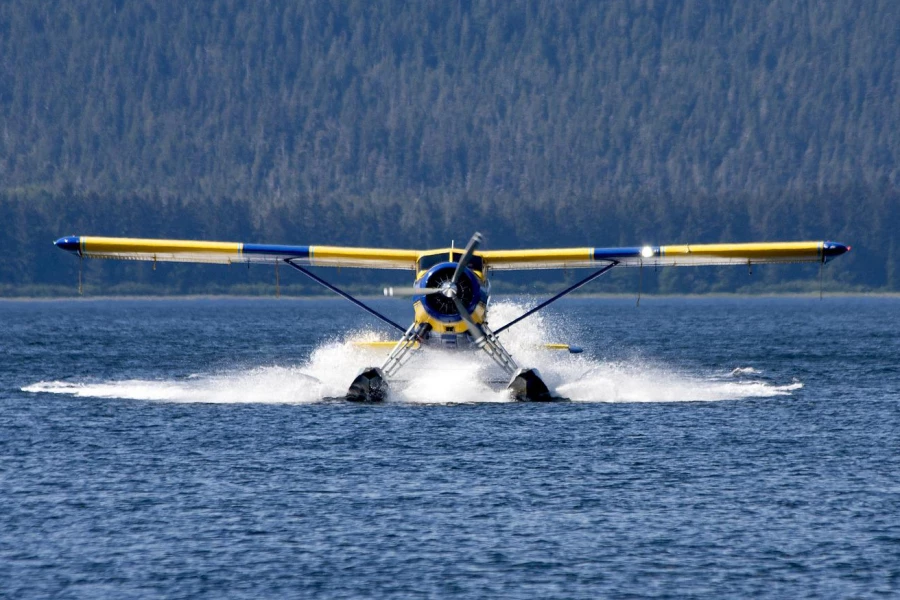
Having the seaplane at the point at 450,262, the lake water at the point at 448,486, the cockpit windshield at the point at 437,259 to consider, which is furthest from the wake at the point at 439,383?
the cockpit windshield at the point at 437,259

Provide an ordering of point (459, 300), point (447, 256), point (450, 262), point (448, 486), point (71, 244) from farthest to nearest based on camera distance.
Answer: point (71, 244) → point (447, 256) → point (450, 262) → point (459, 300) → point (448, 486)

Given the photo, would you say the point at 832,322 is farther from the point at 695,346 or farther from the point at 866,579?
the point at 866,579

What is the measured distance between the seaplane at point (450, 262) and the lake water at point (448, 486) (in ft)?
2.96

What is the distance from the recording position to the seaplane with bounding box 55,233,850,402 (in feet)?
104

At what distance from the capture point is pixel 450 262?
31.8 metres

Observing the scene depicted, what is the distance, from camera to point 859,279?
191 m

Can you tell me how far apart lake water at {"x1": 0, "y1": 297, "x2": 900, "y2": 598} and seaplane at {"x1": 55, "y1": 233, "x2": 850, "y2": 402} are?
902mm

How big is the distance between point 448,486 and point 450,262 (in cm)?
927

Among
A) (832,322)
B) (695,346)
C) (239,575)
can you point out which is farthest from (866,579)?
(832,322)

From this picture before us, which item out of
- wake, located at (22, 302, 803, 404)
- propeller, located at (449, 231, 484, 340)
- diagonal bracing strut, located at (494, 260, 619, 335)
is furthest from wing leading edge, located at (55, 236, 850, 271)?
wake, located at (22, 302, 803, 404)

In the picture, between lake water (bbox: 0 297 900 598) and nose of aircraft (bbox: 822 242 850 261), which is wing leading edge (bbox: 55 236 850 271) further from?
lake water (bbox: 0 297 900 598)

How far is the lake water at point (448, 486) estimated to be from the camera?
58.8 feet

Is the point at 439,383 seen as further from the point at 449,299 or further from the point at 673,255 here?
the point at 673,255

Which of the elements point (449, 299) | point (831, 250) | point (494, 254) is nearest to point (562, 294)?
point (494, 254)
